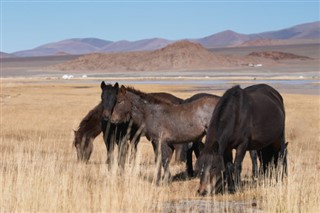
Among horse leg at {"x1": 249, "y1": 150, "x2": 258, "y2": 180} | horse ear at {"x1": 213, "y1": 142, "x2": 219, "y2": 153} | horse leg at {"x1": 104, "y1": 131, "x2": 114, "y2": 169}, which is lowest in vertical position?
horse leg at {"x1": 249, "y1": 150, "x2": 258, "y2": 180}

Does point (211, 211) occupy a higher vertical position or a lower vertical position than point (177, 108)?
lower

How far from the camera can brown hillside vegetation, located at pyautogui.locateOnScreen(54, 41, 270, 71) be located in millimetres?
123188

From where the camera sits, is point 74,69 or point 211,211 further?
point 74,69

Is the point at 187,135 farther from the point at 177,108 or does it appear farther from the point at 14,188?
the point at 14,188

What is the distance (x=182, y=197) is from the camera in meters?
8.82

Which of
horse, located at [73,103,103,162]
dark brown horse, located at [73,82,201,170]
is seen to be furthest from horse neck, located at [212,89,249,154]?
horse, located at [73,103,103,162]

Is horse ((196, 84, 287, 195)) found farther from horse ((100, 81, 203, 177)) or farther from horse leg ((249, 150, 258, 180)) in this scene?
horse ((100, 81, 203, 177))

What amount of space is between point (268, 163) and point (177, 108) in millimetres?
1878

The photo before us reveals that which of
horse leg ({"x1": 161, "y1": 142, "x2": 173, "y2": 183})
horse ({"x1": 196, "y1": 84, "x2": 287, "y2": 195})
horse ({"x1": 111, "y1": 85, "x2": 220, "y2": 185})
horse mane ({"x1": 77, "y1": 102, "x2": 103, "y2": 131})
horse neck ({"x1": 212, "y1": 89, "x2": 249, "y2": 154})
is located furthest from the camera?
horse mane ({"x1": 77, "y1": 102, "x2": 103, "y2": 131})

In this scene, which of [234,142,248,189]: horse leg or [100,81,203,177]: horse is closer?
[234,142,248,189]: horse leg

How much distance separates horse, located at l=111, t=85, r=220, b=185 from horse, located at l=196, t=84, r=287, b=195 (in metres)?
0.80

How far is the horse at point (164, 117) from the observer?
33.3ft

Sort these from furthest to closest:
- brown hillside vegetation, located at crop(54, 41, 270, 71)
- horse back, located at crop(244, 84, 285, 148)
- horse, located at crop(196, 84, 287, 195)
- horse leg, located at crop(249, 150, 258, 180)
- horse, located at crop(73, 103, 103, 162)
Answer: brown hillside vegetation, located at crop(54, 41, 270, 71) < horse, located at crop(73, 103, 103, 162) < horse leg, located at crop(249, 150, 258, 180) < horse back, located at crop(244, 84, 285, 148) < horse, located at crop(196, 84, 287, 195)

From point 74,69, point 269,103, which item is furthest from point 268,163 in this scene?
point 74,69
